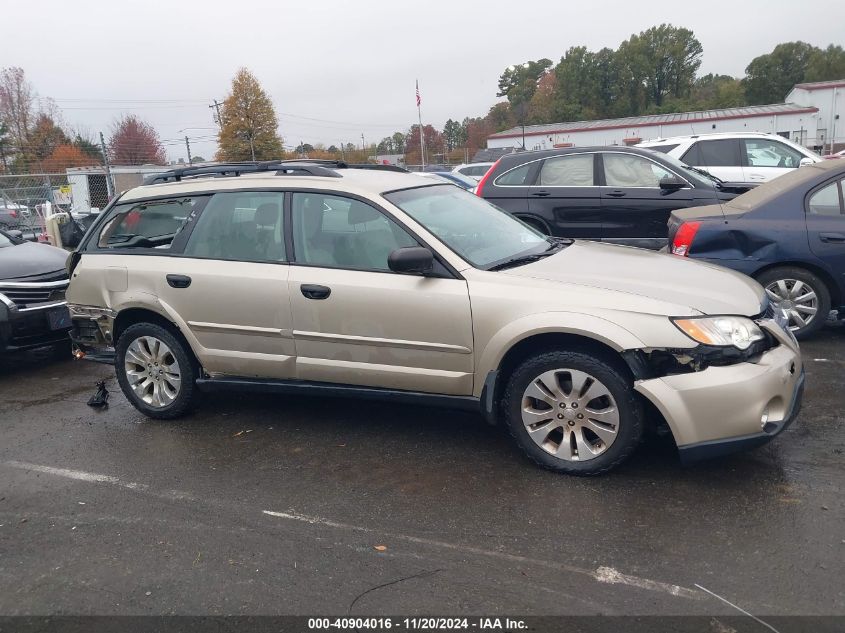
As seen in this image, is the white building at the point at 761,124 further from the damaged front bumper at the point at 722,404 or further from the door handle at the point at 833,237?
the damaged front bumper at the point at 722,404

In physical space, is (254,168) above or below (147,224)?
above

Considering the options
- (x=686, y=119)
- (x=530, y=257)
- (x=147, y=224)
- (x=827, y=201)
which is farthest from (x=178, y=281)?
(x=686, y=119)

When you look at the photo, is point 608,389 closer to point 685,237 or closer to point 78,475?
point 685,237

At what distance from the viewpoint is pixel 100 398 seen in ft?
18.8

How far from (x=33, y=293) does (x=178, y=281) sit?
2.82 metres

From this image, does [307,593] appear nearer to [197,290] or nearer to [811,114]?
[197,290]

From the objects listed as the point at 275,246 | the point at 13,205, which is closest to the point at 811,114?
the point at 13,205

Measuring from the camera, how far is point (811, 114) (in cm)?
4731

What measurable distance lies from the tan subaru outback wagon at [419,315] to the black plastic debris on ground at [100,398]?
1.34 ft

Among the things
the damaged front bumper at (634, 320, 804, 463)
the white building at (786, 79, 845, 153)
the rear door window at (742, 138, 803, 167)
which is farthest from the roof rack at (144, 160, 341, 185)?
the white building at (786, 79, 845, 153)

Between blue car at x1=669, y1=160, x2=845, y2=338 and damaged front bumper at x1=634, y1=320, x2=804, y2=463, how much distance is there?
2.64 m

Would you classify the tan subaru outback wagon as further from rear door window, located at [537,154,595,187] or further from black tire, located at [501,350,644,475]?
rear door window, located at [537,154,595,187]

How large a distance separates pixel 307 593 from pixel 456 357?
1.61m

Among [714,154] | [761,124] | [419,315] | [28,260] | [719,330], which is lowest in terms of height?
[719,330]
